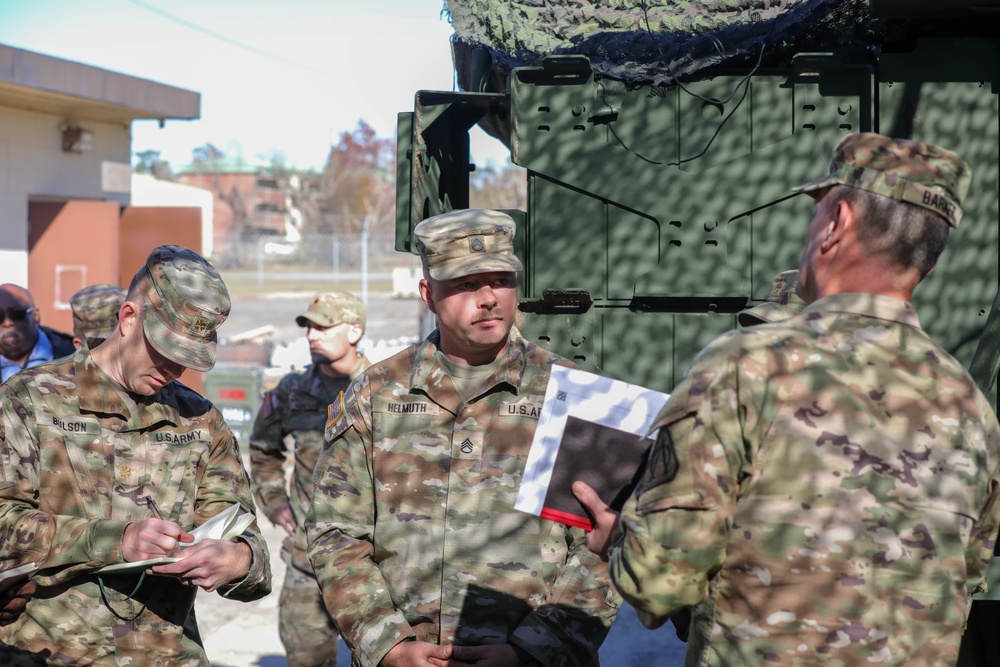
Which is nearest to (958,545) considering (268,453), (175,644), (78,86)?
(175,644)

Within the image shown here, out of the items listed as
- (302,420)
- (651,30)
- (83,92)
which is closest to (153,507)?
(651,30)

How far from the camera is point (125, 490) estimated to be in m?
2.71

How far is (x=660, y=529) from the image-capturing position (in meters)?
1.75

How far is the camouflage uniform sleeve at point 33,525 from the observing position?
251cm

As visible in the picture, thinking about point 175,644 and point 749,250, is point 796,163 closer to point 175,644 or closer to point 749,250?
point 749,250

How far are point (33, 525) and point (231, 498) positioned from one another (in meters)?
0.52

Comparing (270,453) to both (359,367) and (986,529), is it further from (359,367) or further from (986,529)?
(986,529)

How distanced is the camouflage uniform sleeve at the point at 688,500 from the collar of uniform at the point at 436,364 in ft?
2.92

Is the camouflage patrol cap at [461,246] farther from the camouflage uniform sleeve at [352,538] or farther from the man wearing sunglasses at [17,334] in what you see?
the man wearing sunglasses at [17,334]

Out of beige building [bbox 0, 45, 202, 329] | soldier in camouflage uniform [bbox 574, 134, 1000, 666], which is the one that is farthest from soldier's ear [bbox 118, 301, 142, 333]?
beige building [bbox 0, 45, 202, 329]

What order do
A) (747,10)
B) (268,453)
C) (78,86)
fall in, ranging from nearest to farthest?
(747,10) → (268,453) → (78,86)

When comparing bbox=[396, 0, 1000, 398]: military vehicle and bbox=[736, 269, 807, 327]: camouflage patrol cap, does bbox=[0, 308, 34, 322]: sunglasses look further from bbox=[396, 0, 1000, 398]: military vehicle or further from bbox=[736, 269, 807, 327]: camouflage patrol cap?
bbox=[736, 269, 807, 327]: camouflage patrol cap

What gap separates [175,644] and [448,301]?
3.64 ft

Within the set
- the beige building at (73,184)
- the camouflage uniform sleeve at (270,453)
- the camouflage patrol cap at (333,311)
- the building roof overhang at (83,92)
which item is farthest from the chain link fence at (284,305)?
the building roof overhang at (83,92)
